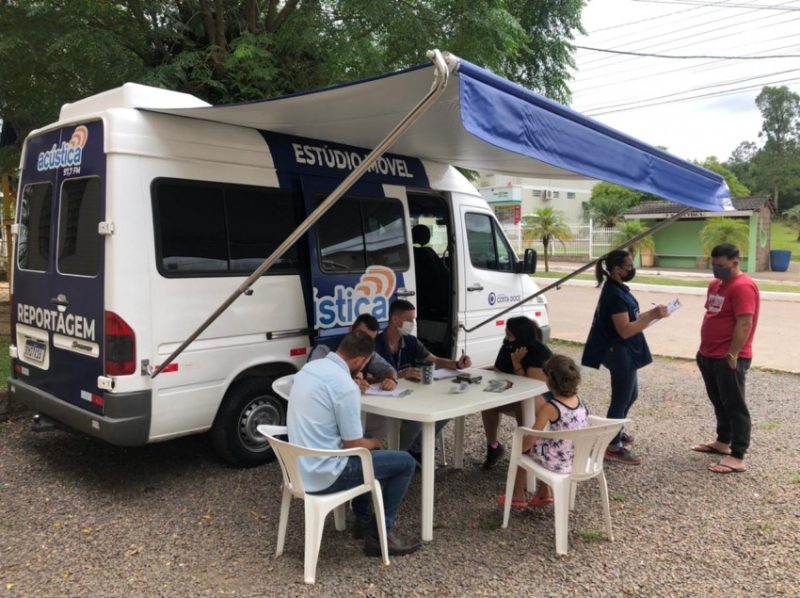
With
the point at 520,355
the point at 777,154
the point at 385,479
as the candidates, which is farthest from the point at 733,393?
the point at 777,154

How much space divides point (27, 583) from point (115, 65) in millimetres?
5000

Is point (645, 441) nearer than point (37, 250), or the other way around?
point (37, 250)

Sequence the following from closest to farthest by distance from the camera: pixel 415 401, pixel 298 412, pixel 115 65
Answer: pixel 298 412 < pixel 415 401 < pixel 115 65

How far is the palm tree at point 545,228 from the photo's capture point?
2339 cm

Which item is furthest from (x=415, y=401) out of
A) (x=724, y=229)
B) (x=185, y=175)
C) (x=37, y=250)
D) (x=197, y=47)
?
(x=724, y=229)

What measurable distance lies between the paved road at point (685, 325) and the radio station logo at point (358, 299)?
18.0ft

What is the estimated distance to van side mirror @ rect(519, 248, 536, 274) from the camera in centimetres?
625

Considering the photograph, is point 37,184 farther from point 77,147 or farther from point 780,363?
A: point 780,363

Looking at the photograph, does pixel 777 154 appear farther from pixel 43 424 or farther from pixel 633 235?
pixel 43 424

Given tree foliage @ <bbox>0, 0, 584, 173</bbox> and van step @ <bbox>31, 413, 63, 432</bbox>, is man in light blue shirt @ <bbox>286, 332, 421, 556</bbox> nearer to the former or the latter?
van step @ <bbox>31, 413, 63, 432</bbox>

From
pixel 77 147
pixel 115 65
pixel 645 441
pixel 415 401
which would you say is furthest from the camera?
pixel 115 65

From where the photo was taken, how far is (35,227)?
4578 millimetres

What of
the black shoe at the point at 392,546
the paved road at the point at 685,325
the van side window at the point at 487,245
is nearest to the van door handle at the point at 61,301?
the black shoe at the point at 392,546

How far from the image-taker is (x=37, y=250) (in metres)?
4.53
